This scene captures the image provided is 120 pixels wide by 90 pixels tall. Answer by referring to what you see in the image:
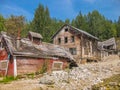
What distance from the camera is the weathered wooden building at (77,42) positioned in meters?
56.0

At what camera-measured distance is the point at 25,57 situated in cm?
3183

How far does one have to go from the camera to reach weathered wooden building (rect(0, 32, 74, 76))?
102 ft

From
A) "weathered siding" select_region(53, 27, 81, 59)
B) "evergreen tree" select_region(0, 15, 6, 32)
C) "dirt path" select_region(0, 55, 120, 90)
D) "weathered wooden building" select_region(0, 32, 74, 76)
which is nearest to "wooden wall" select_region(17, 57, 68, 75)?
"weathered wooden building" select_region(0, 32, 74, 76)

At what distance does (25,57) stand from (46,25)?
Answer: 53032 mm

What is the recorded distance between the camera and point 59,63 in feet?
122

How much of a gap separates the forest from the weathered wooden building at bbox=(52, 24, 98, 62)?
11.3 metres

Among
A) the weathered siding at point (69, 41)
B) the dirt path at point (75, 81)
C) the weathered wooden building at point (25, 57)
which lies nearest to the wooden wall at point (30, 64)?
the weathered wooden building at point (25, 57)

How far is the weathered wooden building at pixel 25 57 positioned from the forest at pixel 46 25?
1973cm

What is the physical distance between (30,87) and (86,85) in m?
5.19

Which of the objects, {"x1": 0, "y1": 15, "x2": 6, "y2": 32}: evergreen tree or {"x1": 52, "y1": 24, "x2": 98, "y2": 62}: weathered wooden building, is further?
{"x1": 0, "y1": 15, "x2": 6, "y2": 32}: evergreen tree

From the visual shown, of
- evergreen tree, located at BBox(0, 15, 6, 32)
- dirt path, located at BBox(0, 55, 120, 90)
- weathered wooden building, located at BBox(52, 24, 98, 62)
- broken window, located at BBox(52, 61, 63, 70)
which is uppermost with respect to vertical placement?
evergreen tree, located at BBox(0, 15, 6, 32)

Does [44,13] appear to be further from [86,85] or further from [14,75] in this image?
[86,85]

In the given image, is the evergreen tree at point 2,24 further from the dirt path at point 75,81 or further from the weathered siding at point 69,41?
the dirt path at point 75,81

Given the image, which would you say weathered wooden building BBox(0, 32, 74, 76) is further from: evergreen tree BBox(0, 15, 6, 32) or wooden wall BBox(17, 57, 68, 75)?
evergreen tree BBox(0, 15, 6, 32)
